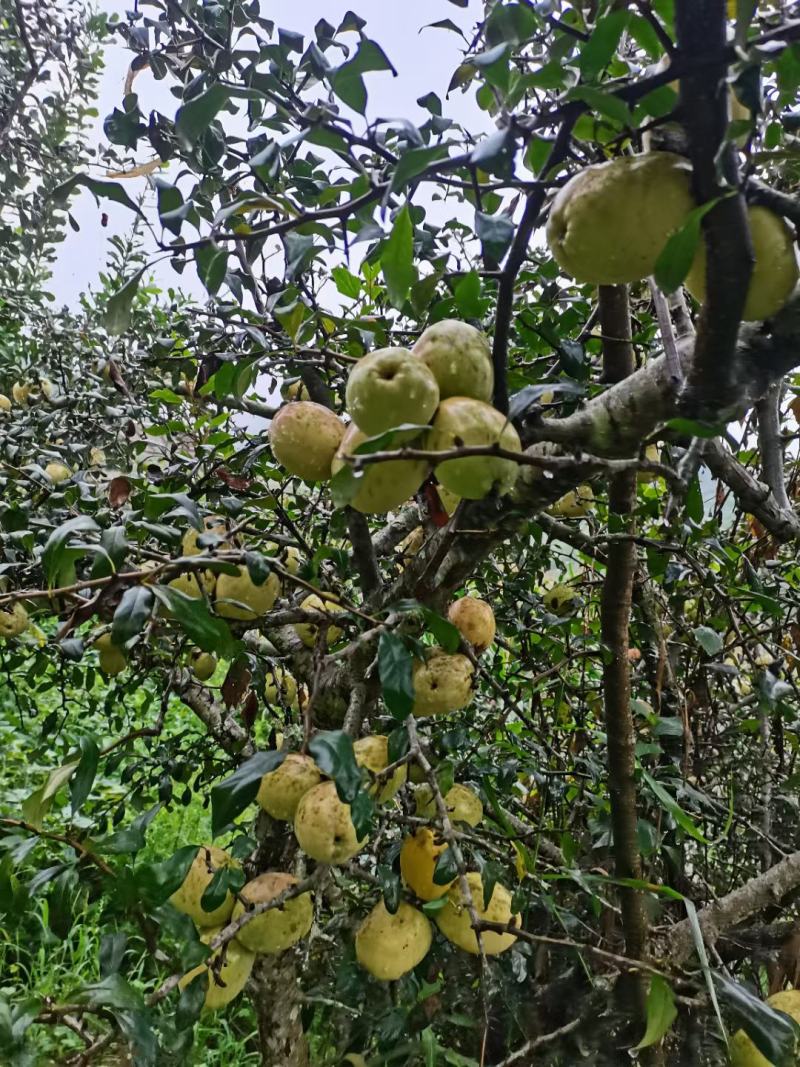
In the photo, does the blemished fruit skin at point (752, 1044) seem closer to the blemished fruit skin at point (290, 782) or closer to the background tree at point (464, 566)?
the background tree at point (464, 566)

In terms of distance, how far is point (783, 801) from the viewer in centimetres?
148

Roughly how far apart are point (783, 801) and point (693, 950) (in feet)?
1.68

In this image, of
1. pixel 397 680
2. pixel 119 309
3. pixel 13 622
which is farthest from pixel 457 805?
pixel 13 622

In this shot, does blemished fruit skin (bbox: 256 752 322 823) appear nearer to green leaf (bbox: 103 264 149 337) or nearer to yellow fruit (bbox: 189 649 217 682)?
green leaf (bbox: 103 264 149 337)

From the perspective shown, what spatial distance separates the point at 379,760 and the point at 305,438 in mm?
396

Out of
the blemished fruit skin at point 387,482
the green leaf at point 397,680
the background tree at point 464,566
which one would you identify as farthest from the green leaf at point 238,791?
the blemished fruit skin at point 387,482

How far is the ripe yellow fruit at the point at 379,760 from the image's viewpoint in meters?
0.85

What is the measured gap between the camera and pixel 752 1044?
1075 mm

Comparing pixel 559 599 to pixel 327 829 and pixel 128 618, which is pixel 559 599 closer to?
pixel 327 829

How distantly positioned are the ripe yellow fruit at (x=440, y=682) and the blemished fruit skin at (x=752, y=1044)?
2.13 feet

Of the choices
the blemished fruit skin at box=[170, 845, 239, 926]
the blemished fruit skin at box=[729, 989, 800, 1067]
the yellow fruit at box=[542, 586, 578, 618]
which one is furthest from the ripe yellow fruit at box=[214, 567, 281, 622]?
the blemished fruit skin at box=[729, 989, 800, 1067]

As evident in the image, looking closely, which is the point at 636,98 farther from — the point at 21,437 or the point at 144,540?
the point at 21,437

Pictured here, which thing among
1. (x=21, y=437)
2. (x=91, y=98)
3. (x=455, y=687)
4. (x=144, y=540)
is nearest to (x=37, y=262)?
(x=91, y=98)

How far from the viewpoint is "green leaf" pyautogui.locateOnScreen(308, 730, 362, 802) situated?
0.61m
